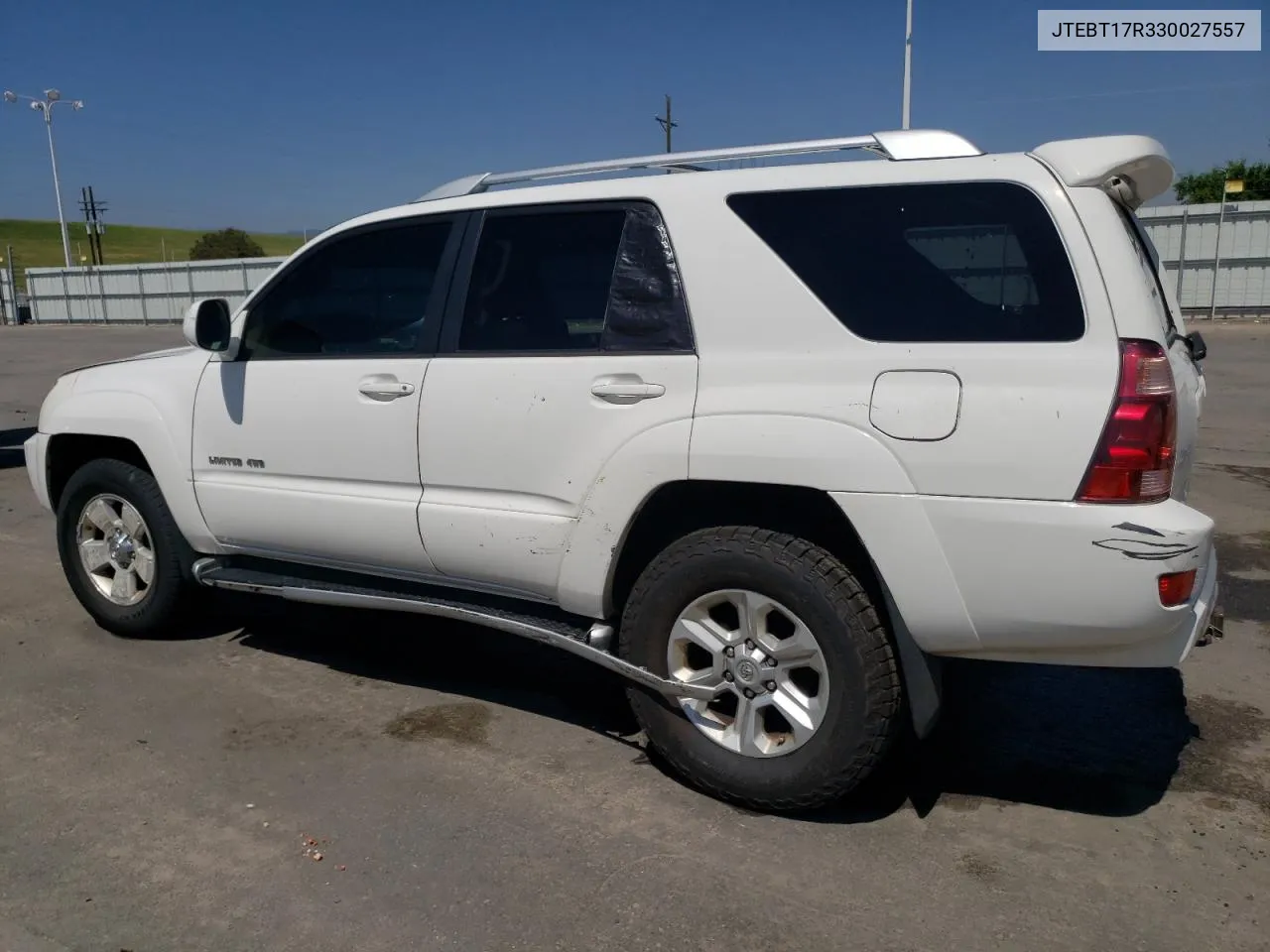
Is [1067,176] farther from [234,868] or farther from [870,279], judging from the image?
[234,868]

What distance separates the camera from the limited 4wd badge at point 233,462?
4320mm

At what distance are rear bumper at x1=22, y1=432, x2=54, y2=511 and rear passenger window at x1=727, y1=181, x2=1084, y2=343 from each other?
354 centimetres

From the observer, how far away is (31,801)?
138 inches

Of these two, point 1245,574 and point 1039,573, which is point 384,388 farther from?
point 1245,574

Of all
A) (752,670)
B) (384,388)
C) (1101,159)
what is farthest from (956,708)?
(384,388)

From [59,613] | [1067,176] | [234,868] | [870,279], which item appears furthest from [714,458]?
[59,613]

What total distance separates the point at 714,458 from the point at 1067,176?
1.23 meters

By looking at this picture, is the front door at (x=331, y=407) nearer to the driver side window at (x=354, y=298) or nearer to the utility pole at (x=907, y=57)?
the driver side window at (x=354, y=298)

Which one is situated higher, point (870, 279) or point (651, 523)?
point (870, 279)

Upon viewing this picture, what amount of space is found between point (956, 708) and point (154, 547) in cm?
344

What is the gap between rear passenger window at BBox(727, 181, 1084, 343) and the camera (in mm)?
2930

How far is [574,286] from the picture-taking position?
12.1 ft

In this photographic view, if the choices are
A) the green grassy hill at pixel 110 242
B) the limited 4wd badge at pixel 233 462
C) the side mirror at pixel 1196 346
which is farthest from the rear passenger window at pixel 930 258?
the green grassy hill at pixel 110 242

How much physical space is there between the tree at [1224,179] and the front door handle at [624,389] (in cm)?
3949
